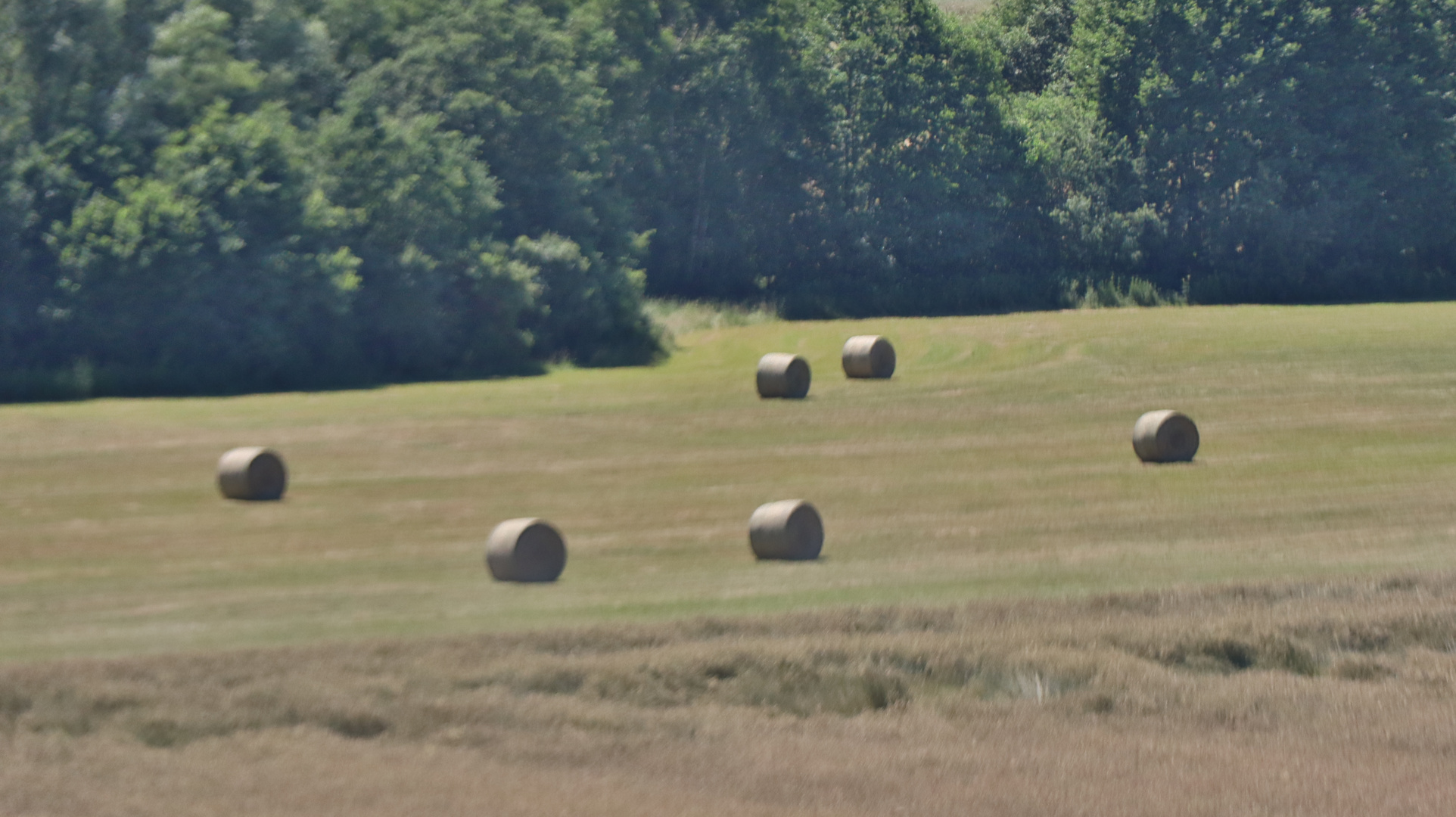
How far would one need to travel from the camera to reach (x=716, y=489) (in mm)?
22484

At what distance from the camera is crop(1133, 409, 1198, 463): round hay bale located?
23766 mm

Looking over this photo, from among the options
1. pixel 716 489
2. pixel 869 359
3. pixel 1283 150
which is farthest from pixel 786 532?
pixel 1283 150

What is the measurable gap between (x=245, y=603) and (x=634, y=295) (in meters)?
31.8

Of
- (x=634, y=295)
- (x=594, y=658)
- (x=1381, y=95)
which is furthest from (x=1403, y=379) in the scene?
(x=1381, y=95)

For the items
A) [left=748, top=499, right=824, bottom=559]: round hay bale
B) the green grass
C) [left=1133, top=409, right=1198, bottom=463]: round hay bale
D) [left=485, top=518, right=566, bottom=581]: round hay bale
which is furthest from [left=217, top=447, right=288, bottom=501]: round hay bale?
[left=1133, top=409, right=1198, bottom=463]: round hay bale

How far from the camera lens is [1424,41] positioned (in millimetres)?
58281

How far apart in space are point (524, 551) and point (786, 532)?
2.69 meters

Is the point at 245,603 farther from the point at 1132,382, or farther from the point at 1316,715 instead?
the point at 1132,382

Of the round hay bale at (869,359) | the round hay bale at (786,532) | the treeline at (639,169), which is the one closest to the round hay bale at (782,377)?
the round hay bale at (869,359)

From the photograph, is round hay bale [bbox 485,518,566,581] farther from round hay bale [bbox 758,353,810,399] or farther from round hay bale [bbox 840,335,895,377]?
round hay bale [bbox 840,335,895,377]

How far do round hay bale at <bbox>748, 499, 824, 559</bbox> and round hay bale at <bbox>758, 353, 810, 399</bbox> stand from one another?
14.7m

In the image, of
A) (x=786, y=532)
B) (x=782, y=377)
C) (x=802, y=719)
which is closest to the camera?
(x=802, y=719)

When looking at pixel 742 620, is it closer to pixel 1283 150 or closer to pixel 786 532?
pixel 786 532

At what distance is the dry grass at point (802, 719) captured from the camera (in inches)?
367
